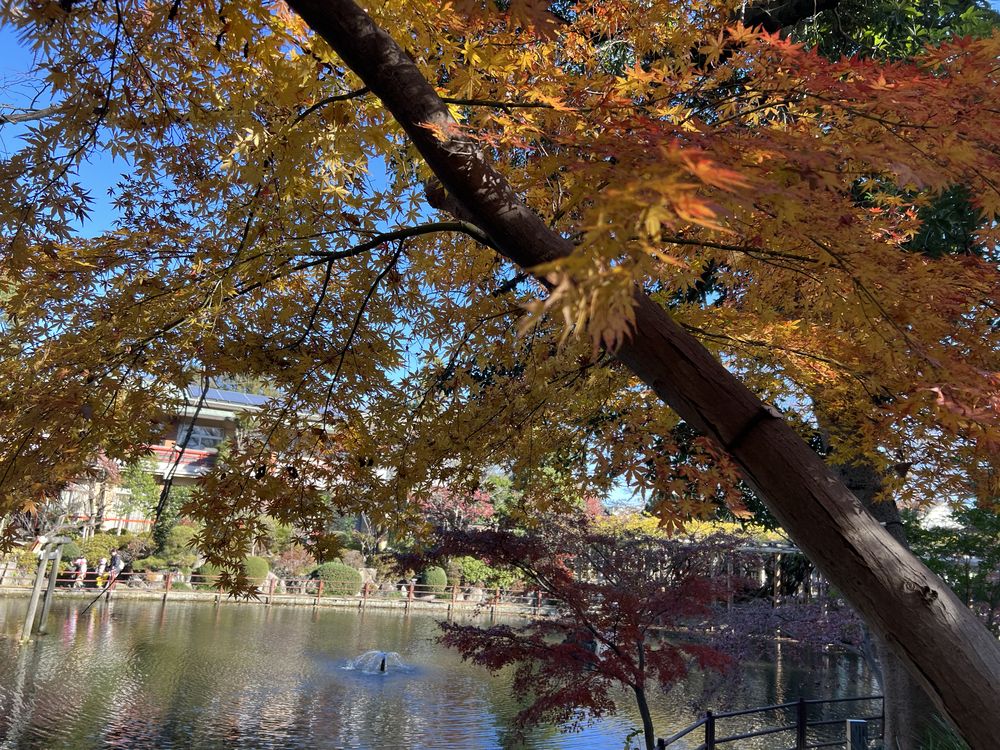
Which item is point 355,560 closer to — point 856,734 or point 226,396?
point 226,396

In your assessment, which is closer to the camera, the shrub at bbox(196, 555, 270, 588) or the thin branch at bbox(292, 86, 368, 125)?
the thin branch at bbox(292, 86, 368, 125)

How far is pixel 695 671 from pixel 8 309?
13.8 metres

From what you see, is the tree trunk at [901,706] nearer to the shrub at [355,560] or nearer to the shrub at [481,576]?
the shrub at [481,576]

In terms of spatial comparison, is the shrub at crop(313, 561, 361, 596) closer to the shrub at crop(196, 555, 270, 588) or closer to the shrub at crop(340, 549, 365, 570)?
the shrub at crop(196, 555, 270, 588)

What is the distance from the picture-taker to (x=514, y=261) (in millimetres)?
2561

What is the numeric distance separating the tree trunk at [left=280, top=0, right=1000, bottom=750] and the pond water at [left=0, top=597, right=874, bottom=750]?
7.64m

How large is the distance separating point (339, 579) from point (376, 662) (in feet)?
30.5

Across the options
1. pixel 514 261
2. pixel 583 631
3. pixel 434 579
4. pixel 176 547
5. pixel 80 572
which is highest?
pixel 514 261

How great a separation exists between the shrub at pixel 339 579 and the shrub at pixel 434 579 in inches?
89.1

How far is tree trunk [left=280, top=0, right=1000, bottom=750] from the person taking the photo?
2.15 metres

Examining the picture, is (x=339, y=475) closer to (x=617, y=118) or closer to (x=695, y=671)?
(x=617, y=118)

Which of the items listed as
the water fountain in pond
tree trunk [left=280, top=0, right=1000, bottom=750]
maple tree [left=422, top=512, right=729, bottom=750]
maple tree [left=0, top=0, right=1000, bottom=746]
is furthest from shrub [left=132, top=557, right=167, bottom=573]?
tree trunk [left=280, top=0, right=1000, bottom=750]

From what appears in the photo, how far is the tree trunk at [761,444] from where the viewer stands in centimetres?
215

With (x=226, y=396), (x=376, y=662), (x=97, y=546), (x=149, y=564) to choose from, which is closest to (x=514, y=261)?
(x=376, y=662)
